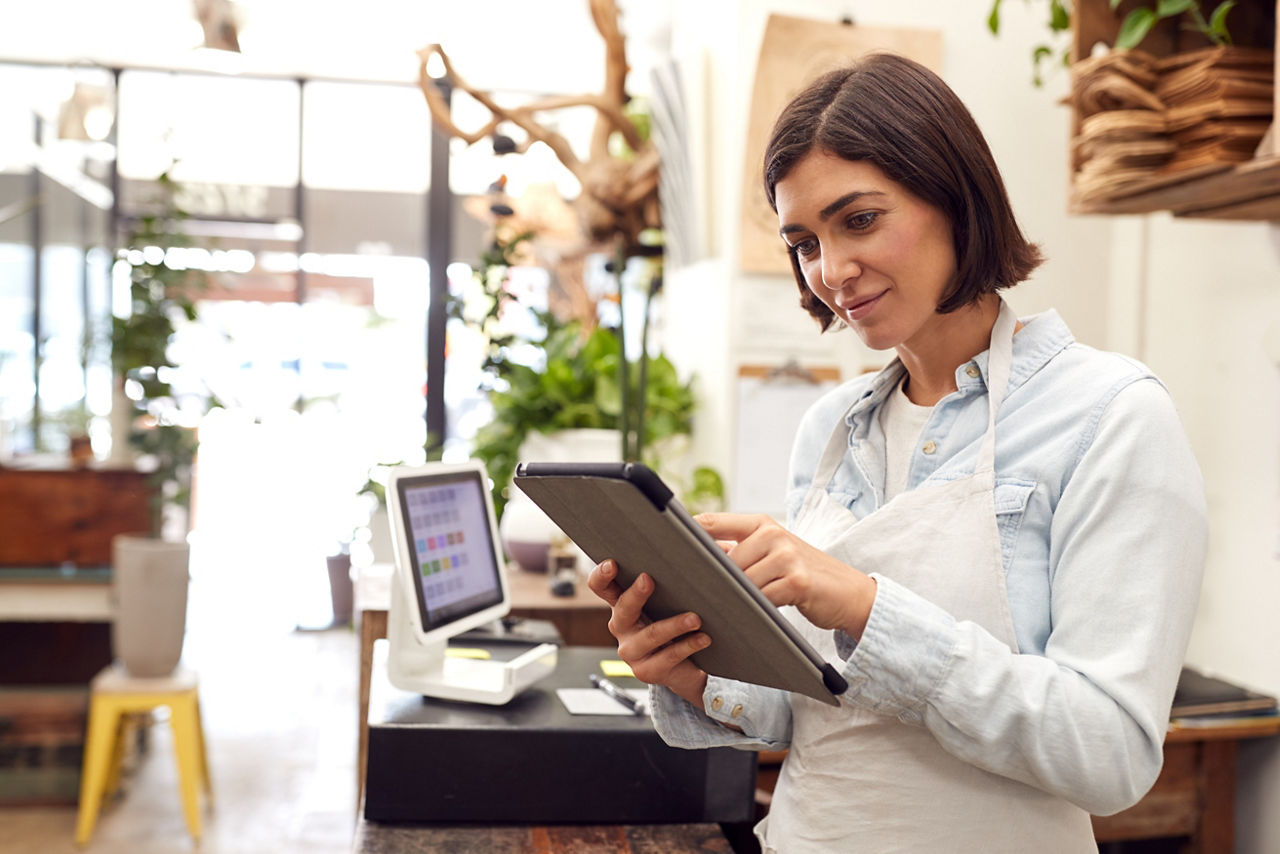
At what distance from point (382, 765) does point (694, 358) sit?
1.95 metres

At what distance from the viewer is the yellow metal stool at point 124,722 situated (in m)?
3.34

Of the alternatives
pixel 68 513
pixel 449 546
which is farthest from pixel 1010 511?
pixel 68 513

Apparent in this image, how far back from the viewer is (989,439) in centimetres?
96

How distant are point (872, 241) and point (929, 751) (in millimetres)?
464

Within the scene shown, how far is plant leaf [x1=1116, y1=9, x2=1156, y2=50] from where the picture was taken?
1.73 metres

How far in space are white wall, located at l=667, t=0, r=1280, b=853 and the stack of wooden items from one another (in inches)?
16.4

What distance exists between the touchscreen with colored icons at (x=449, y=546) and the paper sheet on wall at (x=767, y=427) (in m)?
0.98

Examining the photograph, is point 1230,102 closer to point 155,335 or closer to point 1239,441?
point 1239,441

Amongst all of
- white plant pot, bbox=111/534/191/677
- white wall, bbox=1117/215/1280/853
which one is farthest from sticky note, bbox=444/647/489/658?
white plant pot, bbox=111/534/191/677

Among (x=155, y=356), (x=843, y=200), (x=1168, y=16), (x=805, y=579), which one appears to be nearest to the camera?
(x=805, y=579)

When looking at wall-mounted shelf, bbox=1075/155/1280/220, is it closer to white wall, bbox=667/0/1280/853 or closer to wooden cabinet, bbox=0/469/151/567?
white wall, bbox=667/0/1280/853

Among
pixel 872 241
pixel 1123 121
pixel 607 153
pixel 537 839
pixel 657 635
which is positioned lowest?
pixel 537 839

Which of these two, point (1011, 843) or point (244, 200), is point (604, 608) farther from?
point (244, 200)

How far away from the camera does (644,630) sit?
1.00 metres
